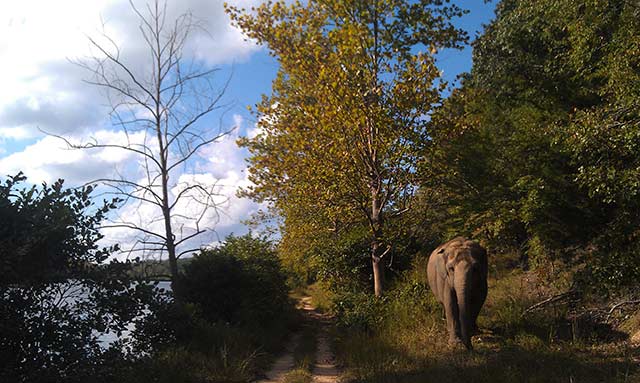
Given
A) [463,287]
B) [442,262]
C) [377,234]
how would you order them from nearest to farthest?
1. [463,287]
2. [442,262]
3. [377,234]

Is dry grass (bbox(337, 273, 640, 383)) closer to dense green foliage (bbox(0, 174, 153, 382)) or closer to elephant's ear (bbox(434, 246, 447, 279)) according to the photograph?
elephant's ear (bbox(434, 246, 447, 279))

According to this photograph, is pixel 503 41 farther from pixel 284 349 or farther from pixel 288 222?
pixel 284 349

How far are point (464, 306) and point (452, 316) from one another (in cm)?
44

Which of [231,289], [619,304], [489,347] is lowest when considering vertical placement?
[489,347]

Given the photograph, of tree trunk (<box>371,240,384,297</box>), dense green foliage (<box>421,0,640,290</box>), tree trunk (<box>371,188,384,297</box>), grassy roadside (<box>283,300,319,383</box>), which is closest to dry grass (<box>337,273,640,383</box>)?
grassy roadside (<box>283,300,319,383</box>)

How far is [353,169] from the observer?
43.6 ft

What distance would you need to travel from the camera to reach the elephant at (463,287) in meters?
9.62

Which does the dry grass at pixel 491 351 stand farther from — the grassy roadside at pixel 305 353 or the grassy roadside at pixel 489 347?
the grassy roadside at pixel 305 353

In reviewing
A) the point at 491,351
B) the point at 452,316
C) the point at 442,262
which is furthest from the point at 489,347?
the point at 442,262

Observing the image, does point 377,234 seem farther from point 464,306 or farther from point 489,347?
point 489,347

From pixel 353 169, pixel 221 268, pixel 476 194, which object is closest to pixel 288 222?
pixel 221 268

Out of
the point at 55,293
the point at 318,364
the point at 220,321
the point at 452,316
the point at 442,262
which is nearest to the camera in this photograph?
the point at 55,293

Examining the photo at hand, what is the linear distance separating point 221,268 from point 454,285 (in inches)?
297

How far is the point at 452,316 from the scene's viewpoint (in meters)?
9.91
